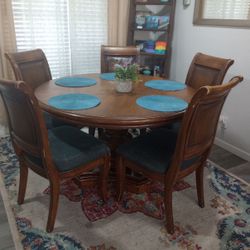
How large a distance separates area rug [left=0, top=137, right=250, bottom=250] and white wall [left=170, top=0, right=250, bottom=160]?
2.21ft

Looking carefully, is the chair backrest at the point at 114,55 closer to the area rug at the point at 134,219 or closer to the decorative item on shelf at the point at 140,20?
the decorative item on shelf at the point at 140,20

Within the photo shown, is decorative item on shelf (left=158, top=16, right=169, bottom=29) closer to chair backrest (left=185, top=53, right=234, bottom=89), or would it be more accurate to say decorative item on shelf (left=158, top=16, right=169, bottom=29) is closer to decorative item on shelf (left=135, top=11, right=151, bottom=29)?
decorative item on shelf (left=135, top=11, right=151, bottom=29)

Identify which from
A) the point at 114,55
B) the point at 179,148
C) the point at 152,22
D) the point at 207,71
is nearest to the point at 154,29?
the point at 152,22

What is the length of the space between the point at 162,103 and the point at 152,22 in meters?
1.88

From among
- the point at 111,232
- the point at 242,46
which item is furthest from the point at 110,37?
the point at 111,232

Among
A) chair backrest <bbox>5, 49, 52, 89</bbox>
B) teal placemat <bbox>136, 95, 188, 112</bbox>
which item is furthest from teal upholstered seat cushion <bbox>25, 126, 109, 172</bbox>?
chair backrest <bbox>5, 49, 52, 89</bbox>

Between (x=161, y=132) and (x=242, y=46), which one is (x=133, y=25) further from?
(x=161, y=132)

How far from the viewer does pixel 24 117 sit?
138cm

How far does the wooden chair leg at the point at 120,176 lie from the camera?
1765 mm

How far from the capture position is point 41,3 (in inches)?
109

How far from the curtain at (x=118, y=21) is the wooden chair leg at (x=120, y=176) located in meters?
1.96

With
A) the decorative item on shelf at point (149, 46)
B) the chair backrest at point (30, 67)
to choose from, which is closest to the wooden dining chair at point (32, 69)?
the chair backrest at point (30, 67)

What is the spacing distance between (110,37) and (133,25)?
322mm

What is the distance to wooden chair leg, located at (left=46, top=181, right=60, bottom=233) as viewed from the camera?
1512mm
